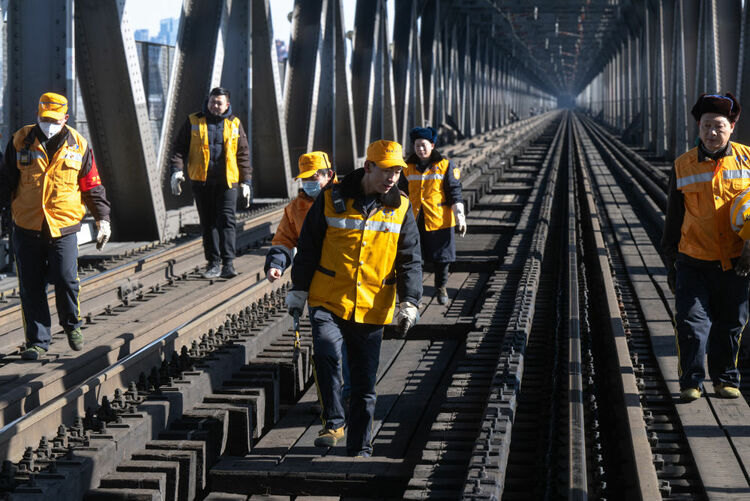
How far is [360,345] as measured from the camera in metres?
5.36

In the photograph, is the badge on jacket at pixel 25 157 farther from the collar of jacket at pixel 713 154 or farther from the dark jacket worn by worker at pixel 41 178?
the collar of jacket at pixel 713 154

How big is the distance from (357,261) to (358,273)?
0.20 ft

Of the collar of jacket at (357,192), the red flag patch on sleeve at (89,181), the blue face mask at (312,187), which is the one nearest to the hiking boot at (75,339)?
the red flag patch on sleeve at (89,181)

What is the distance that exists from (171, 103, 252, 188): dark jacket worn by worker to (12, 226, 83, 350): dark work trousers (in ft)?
9.26

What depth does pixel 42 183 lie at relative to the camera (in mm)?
6824

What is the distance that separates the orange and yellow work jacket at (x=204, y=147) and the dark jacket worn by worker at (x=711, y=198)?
16.2 feet

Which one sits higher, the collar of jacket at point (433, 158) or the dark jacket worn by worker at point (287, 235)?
the collar of jacket at point (433, 158)

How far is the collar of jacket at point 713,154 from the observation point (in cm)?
593

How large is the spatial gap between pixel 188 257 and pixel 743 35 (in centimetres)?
859

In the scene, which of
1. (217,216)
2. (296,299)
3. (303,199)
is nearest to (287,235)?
(303,199)

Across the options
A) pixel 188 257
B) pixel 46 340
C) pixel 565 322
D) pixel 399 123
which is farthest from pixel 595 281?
pixel 399 123

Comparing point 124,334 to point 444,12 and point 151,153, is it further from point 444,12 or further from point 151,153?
point 444,12

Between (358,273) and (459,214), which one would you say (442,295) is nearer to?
(459,214)

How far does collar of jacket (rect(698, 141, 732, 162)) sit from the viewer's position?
Answer: 593 centimetres
